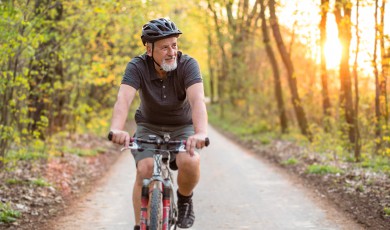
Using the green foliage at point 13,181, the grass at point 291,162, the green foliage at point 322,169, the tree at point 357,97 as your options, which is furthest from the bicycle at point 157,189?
the grass at point 291,162

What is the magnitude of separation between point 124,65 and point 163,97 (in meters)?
10.9

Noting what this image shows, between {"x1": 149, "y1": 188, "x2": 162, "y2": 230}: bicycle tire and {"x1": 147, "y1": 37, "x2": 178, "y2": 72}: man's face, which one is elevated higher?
{"x1": 147, "y1": 37, "x2": 178, "y2": 72}: man's face

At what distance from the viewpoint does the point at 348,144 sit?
1209cm

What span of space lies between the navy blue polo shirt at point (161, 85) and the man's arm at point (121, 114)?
8 centimetres

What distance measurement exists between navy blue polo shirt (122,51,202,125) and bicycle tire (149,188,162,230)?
0.94 metres

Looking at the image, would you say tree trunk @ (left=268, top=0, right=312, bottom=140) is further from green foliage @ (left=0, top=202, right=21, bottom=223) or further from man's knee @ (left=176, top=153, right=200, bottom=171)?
man's knee @ (left=176, top=153, right=200, bottom=171)

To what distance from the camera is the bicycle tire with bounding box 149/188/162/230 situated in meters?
4.07

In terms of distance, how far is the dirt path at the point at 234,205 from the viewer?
668 centimetres

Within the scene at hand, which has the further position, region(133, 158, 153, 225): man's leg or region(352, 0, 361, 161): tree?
region(352, 0, 361, 161): tree

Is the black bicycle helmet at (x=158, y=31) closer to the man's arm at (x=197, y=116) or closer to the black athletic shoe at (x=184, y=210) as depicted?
the man's arm at (x=197, y=116)

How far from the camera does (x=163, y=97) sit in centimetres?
483

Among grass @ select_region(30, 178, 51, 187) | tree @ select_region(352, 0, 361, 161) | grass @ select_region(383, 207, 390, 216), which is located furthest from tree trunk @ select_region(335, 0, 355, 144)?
grass @ select_region(30, 178, 51, 187)

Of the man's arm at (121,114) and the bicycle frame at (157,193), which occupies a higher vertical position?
the man's arm at (121,114)

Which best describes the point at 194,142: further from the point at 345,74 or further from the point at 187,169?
A: the point at 345,74
